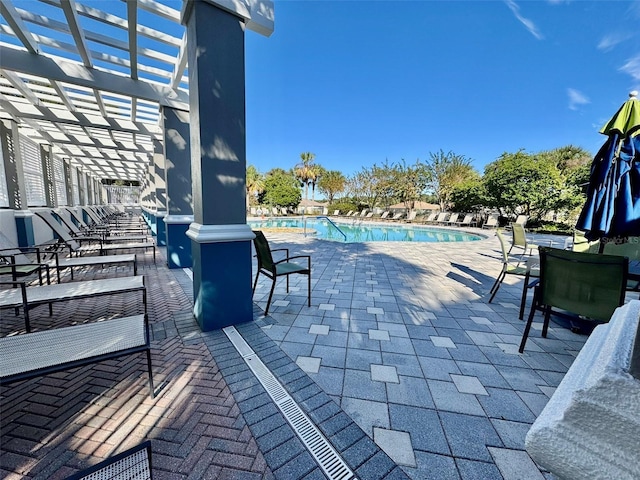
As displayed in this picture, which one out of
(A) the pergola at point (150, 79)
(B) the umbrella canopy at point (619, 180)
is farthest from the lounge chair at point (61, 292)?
(B) the umbrella canopy at point (619, 180)

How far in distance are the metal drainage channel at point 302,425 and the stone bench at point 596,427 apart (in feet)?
3.69

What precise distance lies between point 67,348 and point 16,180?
766 centimetres

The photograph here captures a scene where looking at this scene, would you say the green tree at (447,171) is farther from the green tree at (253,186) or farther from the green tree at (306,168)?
the green tree at (253,186)

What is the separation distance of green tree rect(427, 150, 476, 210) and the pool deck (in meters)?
22.3

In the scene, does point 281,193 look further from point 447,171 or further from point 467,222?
point 467,222

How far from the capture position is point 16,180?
6.23 m

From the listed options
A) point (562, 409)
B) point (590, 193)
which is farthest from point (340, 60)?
point (562, 409)

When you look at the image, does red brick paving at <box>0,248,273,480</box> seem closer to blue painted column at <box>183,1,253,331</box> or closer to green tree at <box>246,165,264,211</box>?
blue painted column at <box>183,1,253,331</box>

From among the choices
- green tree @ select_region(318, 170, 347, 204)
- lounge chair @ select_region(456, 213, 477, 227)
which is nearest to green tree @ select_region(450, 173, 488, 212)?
lounge chair @ select_region(456, 213, 477, 227)

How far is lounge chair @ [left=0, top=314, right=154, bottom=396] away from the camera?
4.48 ft

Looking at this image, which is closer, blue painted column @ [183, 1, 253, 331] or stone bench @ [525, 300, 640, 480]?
stone bench @ [525, 300, 640, 480]

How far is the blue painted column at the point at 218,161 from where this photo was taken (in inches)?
95.9

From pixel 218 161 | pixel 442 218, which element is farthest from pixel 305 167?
pixel 218 161

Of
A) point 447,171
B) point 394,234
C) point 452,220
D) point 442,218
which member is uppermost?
point 447,171
